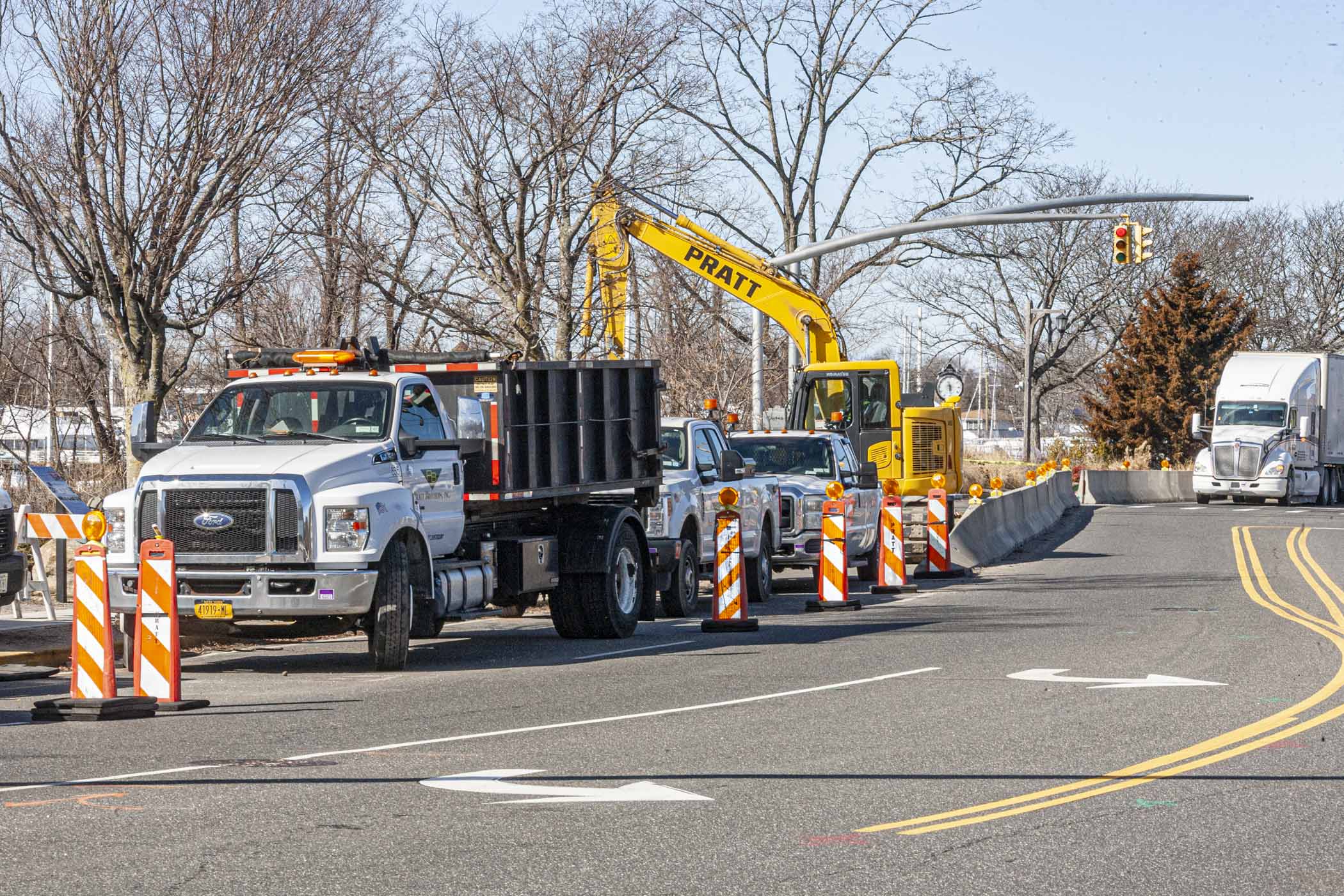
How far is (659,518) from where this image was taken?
18.7 metres

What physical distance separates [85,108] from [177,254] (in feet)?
7.04

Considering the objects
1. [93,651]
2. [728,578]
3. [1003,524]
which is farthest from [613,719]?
[1003,524]

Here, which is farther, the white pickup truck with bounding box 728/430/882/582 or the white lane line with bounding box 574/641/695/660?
the white pickup truck with bounding box 728/430/882/582

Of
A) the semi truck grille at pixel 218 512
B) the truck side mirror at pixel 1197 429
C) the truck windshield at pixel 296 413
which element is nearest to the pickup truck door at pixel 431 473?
the truck windshield at pixel 296 413

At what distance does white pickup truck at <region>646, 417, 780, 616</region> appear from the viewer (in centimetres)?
1872

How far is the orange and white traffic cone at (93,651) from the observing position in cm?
1085

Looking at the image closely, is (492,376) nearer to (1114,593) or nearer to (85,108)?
(85,108)

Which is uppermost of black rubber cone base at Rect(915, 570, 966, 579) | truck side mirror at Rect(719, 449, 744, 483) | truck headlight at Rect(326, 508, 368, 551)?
truck side mirror at Rect(719, 449, 744, 483)

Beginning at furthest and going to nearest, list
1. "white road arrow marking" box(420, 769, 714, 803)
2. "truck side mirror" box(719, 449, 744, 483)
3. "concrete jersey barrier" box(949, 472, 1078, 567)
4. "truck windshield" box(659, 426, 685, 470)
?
"concrete jersey barrier" box(949, 472, 1078, 567)
"truck windshield" box(659, 426, 685, 470)
"truck side mirror" box(719, 449, 744, 483)
"white road arrow marking" box(420, 769, 714, 803)

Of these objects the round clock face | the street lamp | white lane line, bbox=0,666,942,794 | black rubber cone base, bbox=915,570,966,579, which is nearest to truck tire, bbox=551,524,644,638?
white lane line, bbox=0,666,942,794

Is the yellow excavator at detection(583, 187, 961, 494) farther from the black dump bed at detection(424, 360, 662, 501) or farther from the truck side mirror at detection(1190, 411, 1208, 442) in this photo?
the truck side mirror at detection(1190, 411, 1208, 442)

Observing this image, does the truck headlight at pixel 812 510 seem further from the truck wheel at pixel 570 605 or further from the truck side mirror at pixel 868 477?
the truck wheel at pixel 570 605

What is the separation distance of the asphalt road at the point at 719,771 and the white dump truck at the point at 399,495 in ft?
2.00

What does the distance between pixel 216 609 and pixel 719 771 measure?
548 cm
